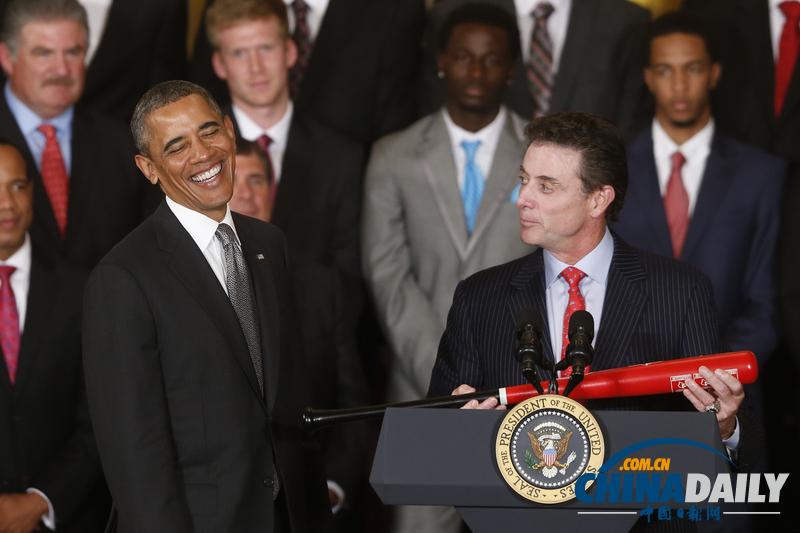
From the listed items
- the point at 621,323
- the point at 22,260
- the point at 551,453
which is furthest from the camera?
the point at 22,260

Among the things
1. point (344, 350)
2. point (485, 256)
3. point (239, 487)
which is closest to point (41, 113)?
point (344, 350)

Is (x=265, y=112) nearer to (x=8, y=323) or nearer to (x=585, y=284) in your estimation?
(x=8, y=323)

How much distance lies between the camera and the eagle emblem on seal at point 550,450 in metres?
1.87

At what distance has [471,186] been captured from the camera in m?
4.12

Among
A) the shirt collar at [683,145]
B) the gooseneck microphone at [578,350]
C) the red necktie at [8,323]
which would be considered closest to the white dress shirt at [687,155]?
the shirt collar at [683,145]

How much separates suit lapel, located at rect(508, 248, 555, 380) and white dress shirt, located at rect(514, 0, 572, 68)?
2.12 metres

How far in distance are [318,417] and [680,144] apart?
256 cm

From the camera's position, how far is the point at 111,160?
13.2 ft

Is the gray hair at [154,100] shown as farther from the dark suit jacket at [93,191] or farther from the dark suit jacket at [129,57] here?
the dark suit jacket at [129,57]

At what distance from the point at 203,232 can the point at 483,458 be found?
0.95 meters

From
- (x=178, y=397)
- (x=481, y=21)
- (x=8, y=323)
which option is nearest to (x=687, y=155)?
(x=481, y=21)

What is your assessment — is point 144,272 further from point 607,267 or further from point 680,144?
point 680,144

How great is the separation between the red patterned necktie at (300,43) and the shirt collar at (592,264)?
2215 mm

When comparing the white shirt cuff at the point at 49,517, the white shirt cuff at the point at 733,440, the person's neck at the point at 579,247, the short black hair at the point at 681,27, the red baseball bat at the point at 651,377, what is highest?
the short black hair at the point at 681,27
